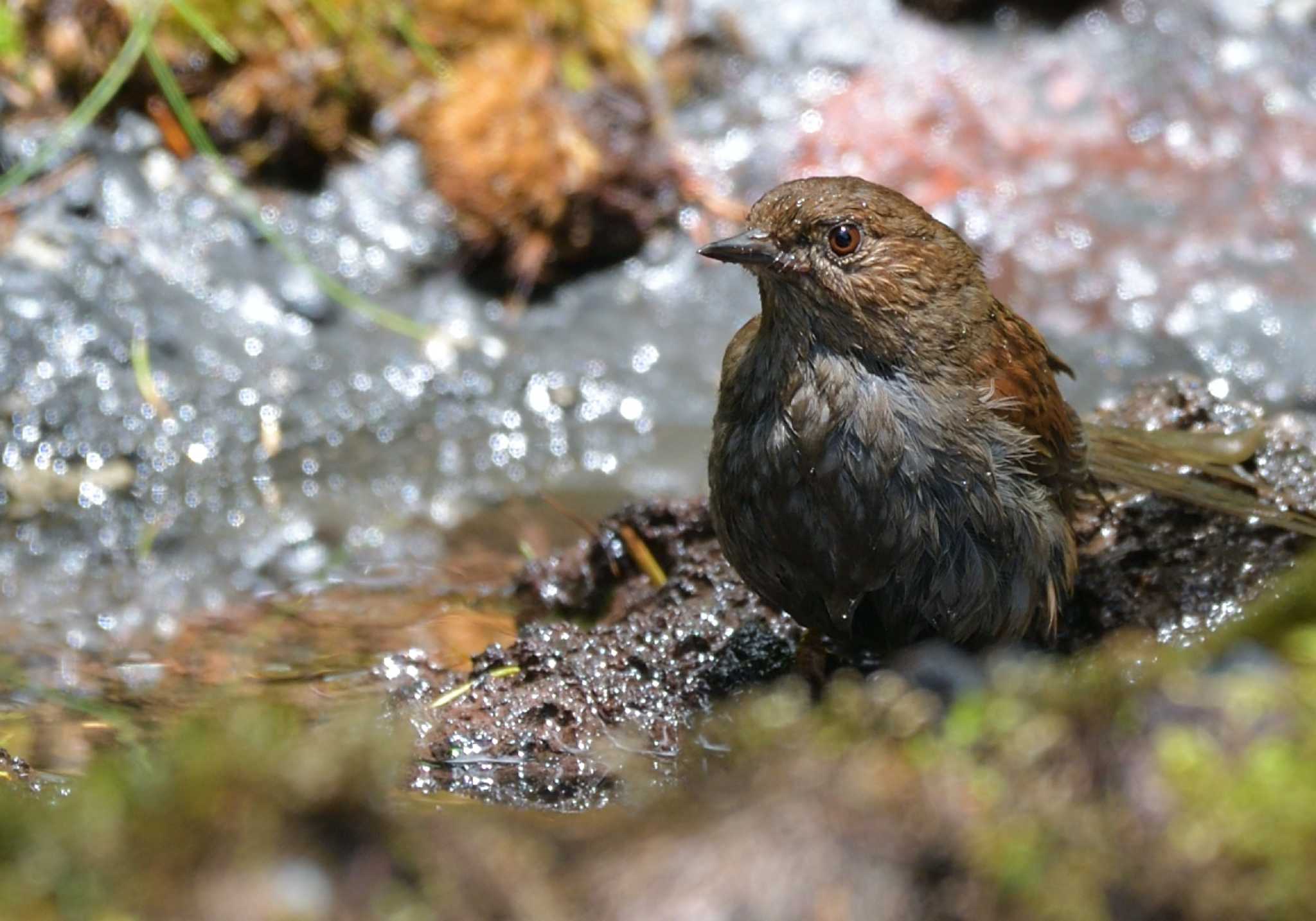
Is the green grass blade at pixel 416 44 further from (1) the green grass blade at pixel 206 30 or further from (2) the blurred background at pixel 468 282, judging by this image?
(1) the green grass blade at pixel 206 30

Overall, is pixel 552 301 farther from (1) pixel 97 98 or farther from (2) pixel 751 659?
(2) pixel 751 659

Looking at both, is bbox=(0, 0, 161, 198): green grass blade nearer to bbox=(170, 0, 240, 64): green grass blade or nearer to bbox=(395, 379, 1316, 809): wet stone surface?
bbox=(170, 0, 240, 64): green grass blade

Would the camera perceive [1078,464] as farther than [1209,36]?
No

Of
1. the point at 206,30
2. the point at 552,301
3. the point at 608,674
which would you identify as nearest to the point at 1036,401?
the point at 608,674

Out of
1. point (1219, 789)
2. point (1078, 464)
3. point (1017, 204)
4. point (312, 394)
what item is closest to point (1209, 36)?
point (1017, 204)

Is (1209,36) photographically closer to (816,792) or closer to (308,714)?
(308,714)

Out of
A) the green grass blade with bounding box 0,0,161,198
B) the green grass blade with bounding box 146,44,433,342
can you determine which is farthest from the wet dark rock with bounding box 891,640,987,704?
the green grass blade with bounding box 0,0,161,198

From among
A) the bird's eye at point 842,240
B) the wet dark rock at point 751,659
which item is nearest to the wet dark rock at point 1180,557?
the wet dark rock at point 751,659
